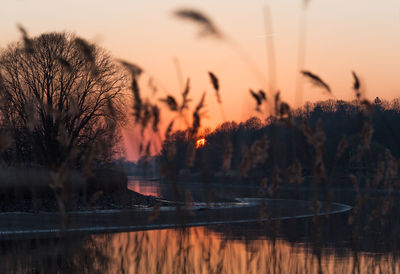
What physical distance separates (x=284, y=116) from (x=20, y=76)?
33.0 m

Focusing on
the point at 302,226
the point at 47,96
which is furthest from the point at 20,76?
the point at 302,226

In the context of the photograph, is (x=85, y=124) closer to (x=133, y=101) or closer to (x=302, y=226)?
(x=302, y=226)

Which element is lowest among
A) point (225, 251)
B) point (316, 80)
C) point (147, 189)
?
point (225, 251)

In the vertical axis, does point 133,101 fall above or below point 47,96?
below

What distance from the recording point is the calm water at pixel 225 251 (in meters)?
6.74

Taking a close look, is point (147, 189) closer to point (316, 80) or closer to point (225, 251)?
point (225, 251)

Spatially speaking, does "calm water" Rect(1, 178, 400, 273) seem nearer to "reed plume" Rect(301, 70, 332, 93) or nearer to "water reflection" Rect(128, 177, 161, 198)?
"reed plume" Rect(301, 70, 332, 93)

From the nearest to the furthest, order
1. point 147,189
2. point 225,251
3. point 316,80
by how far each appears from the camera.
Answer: point 316,80 < point 225,251 < point 147,189

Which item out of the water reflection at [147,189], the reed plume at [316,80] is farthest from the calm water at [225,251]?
the water reflection at [147,189]

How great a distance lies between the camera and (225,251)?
442 inches

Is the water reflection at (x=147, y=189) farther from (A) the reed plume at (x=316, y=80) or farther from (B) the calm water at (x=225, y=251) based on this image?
(A) the reed plume at (x=316, y=80)

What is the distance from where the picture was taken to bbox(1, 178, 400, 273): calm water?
674 centimetres

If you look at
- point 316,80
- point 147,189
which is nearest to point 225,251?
point 316,80

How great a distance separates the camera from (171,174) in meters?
5.67
